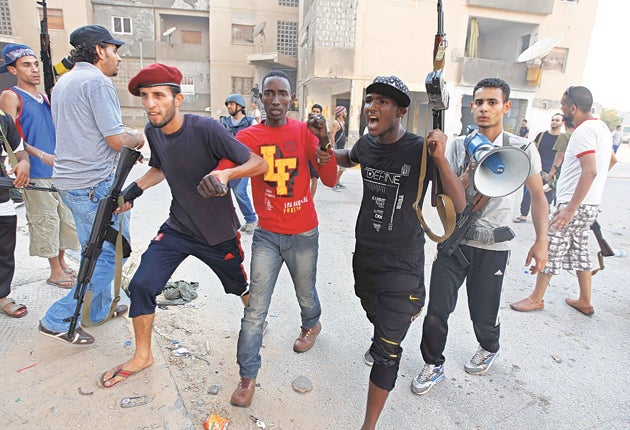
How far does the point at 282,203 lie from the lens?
2.45 metres

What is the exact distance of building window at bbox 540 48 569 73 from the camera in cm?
1889

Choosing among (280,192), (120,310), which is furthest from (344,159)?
(120,310)

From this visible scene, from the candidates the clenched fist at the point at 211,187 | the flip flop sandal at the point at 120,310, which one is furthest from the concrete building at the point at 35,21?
the clenched fist at the point at 211,187

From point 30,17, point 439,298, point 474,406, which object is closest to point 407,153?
point 439,298

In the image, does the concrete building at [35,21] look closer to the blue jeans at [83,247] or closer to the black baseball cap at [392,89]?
the blue jeans at [83,247]

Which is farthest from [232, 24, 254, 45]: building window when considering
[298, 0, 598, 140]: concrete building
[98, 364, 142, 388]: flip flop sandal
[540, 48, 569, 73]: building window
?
[98, 364, 142, 388]: flip flop sandal

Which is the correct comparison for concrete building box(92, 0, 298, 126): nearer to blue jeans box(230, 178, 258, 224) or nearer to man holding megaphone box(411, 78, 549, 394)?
blue jeans box(230, 178, 258, 224)

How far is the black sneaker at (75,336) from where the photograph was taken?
8.52ft

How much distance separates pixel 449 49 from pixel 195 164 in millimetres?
16705

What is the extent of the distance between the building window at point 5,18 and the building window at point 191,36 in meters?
8.74

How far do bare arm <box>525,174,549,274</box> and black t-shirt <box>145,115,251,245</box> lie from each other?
5.52 ft

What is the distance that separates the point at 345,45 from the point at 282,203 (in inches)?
566

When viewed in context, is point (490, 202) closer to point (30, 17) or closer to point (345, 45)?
point (345, 45)

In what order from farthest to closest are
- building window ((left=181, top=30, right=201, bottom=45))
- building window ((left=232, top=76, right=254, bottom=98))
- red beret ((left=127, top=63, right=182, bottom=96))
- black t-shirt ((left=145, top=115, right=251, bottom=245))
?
building window ((left=181, top=30, right=201, bottom=45)) < building window ((left=232, top=76, right=254, bottom=98)) < black t-shirt ((left=145, top=115, right=251, bottom=245)) < red beret ((left=127, top=63, right=182, bottom=96))
